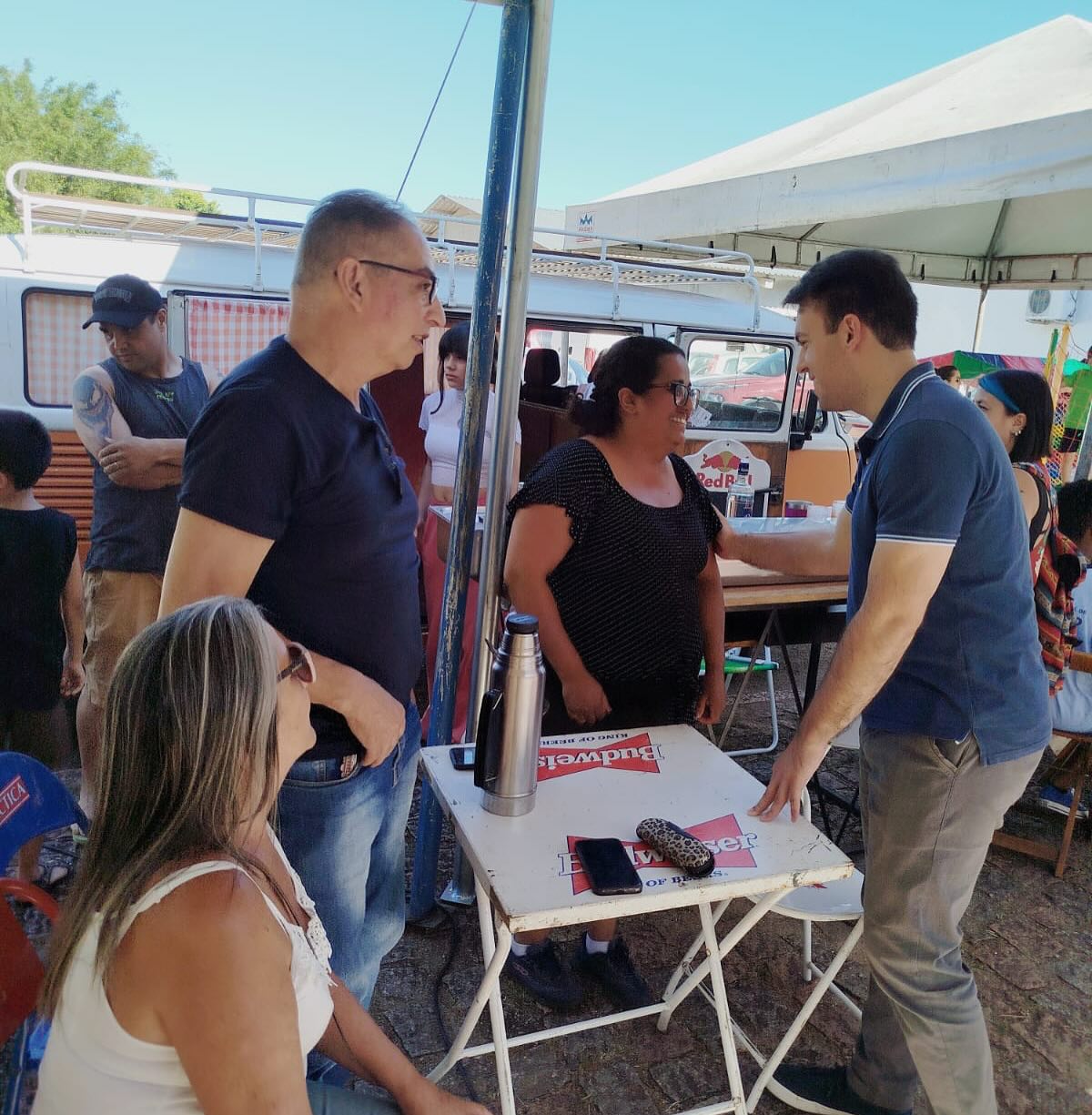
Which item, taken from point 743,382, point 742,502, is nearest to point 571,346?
point 743,382

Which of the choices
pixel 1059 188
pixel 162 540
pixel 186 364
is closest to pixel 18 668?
pixel 162 540

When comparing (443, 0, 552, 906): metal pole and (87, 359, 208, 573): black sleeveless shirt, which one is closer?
(443, 0, 552, 906): metal pole

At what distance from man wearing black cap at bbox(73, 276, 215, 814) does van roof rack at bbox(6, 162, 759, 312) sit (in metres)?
1.19

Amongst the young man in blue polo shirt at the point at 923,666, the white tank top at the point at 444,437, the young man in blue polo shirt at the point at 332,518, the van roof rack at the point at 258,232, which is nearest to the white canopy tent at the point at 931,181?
the van roof rack at the point at 258,232

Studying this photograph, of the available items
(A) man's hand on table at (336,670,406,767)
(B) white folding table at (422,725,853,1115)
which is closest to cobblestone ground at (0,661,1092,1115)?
(B) white folding table at (422,725,853,1115)

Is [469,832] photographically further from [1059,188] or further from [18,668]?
[1059,188]

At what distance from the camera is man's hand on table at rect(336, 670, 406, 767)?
1.45 metres

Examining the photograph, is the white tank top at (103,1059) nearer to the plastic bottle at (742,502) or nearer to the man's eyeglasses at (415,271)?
the man's eyeglasses at (415,271)

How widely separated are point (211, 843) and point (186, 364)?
270 centimetres

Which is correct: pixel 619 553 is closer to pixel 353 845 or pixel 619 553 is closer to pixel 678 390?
pixel 678 390

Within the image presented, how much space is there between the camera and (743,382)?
623cm

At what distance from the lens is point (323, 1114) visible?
1317mm

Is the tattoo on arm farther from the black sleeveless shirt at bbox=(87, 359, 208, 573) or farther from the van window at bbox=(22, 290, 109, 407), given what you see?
the van window at bbox=(22, 290, 109, 407)

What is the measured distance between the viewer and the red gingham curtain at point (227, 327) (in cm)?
461
